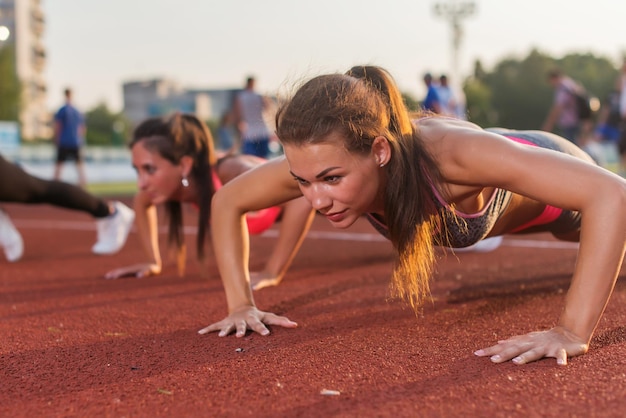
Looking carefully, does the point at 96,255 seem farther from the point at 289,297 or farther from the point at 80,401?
the point at 80,401

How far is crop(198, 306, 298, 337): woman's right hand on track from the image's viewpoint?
2.92m

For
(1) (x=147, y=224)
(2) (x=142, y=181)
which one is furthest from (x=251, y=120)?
(2) (x=142, y=181)

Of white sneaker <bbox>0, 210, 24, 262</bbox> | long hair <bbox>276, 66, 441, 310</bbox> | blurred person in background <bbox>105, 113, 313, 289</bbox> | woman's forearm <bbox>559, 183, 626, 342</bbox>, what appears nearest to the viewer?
woman's forearm <bbox>559, 183, 626, 342</bbox>

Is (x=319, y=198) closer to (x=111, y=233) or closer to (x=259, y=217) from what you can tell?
(x=259, y=217)

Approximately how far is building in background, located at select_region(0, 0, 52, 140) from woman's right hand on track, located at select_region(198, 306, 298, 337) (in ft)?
216

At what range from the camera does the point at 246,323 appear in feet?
9.70

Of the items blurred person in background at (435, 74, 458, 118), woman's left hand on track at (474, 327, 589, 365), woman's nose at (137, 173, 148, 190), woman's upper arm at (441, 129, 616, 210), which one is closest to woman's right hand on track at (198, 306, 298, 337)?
woman's left hand on track at (474, 327, 589, 365)

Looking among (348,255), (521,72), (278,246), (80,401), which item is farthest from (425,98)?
(521,72)

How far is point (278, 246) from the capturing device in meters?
4.27

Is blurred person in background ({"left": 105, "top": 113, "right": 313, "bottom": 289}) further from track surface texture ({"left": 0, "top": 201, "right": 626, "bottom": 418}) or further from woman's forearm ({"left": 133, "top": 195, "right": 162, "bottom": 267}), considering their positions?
woman's forearm ({"left": 133, "top": 195, "right": 162, "bottom": 267})

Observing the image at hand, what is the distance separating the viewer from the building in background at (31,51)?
68194 mm

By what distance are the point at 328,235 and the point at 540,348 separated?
490cm

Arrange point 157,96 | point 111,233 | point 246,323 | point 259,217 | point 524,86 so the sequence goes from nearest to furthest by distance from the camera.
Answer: point 246,323
point 259,217
point 111,233
point 524,86
point 157,96

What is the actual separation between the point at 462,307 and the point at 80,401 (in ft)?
6.41
